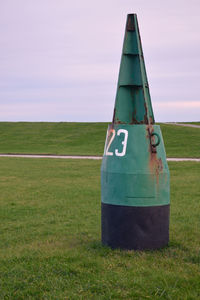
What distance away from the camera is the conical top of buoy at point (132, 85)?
603 centimetres

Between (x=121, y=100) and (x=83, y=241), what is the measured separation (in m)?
2.42

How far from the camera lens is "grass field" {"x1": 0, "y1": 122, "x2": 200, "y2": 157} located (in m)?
32.3

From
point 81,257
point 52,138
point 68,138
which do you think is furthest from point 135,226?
point 52,138

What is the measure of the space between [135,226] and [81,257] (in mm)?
881

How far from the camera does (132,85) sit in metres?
6.09

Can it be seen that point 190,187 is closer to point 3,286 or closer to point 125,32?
point 125,32

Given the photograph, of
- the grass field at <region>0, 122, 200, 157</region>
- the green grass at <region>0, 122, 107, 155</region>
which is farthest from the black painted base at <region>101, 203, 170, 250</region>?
the green grass at <region>0, 122, 107, 155</region>

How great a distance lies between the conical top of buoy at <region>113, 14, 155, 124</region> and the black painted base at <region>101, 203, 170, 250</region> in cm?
133

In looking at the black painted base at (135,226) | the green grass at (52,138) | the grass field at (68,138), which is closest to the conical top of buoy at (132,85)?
the black painted base at (135,226)

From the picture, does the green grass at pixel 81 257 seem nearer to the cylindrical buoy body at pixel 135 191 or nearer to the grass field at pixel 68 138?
the cylindrical buoy body at pixel 135 191

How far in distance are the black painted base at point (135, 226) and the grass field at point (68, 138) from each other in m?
22.0

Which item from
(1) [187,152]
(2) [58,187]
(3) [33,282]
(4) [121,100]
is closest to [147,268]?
(3) [33,282]

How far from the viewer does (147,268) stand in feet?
16.6

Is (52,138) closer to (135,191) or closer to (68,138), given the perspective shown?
(68,138)
